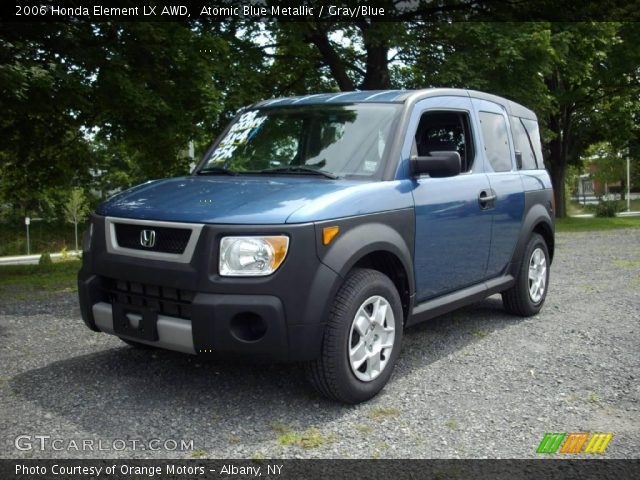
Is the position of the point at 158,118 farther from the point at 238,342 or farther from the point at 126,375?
the point at 238,342

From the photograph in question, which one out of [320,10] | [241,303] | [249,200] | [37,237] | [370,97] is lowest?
[37,237]

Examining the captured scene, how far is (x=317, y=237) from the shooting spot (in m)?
3.71

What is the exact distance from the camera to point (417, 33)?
1560 centimetres

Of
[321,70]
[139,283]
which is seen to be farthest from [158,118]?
[321,70]

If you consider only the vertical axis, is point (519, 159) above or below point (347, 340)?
above

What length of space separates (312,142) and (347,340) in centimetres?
162

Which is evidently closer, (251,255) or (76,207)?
(251,255)

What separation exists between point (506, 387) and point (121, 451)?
2.49 metres

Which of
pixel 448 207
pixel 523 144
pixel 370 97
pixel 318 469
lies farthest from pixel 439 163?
pixel 523 144

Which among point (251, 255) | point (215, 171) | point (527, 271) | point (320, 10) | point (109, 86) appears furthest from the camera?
point (320, 10)

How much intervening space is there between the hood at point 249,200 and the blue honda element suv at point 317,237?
11 millimetres

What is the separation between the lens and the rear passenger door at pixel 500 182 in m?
5.61

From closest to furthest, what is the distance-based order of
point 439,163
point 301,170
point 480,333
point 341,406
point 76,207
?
point 341,406 < point 439,163 < point 301,170 < point 480,333 < point 76,207

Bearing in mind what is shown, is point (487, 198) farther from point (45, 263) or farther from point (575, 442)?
point (45, 263)
